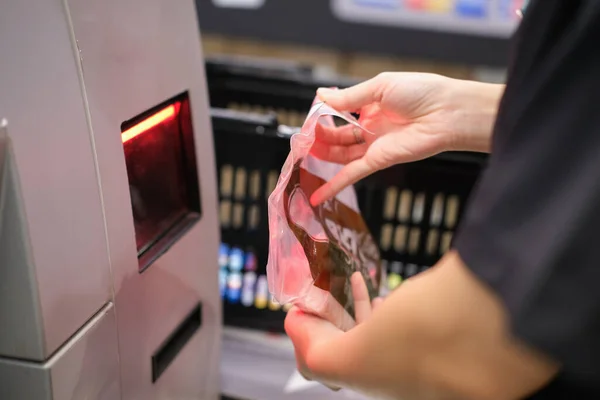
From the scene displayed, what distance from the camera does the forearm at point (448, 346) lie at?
1.16 feet

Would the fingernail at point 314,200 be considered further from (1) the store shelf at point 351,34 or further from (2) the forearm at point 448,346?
(1) the store shelf at point 351,34

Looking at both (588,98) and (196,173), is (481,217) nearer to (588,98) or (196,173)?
(588,98)

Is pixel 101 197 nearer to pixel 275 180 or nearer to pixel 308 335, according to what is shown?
pixel 308 335

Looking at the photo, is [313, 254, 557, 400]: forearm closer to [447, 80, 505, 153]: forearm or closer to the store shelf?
[447, 80, 505, 153]: forearm

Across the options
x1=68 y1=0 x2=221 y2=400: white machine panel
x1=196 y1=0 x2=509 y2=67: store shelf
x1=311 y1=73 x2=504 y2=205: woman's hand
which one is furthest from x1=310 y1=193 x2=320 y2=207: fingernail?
x1=196 y1=0 x2=509 y2=67: store shelf

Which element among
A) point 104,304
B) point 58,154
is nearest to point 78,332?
point 104,304

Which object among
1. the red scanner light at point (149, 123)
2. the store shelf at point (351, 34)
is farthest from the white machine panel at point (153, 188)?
the store shelf at point (351, 34)

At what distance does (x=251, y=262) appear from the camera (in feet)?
3.06

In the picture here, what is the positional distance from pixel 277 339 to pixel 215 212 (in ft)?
0.96

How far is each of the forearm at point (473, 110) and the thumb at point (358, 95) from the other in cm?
7

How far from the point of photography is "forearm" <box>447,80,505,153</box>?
24.7 inches

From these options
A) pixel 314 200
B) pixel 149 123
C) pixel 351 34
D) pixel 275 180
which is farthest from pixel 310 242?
pixel 351 34

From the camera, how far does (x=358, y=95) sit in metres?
0.65

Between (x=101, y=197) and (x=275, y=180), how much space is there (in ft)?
1.28
